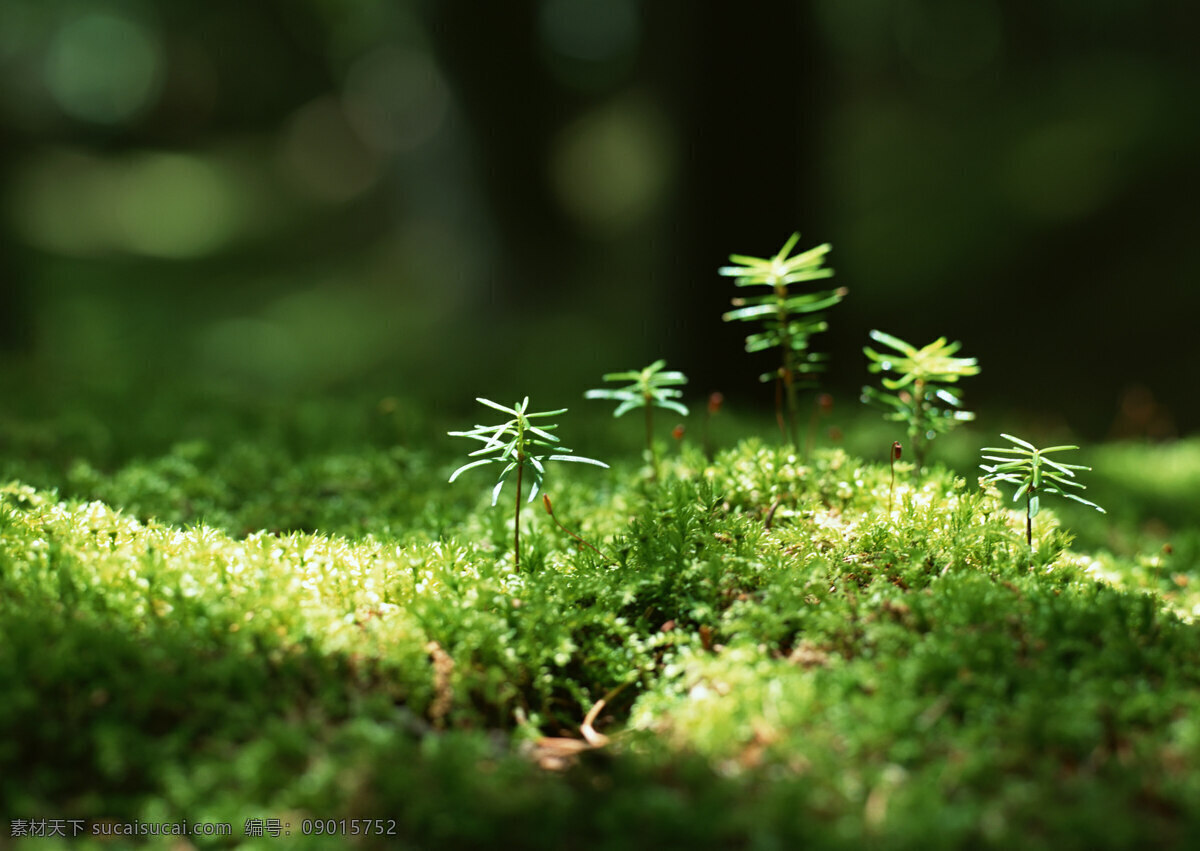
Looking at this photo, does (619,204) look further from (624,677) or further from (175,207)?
(624,677)

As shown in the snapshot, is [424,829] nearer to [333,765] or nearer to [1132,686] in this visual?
[333,765]

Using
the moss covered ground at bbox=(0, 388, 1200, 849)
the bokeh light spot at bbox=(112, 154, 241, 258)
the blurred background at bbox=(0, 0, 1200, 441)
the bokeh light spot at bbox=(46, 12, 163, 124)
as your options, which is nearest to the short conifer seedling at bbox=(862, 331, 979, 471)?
the moss covered ground at bbox=(0, 388, 1200, 849)

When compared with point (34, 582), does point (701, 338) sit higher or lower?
higher

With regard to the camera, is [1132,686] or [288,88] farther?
[288,88]

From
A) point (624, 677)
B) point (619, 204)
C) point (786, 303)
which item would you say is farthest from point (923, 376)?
point (619, 204)

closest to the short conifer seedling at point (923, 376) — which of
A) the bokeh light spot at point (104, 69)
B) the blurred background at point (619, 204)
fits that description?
the blurred background at point (619, 204)

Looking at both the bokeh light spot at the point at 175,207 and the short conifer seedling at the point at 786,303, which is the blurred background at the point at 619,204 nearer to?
the bokeh light spot at the point at 175,207

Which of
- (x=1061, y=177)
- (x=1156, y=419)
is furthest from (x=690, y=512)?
(x=1061, y=177)
